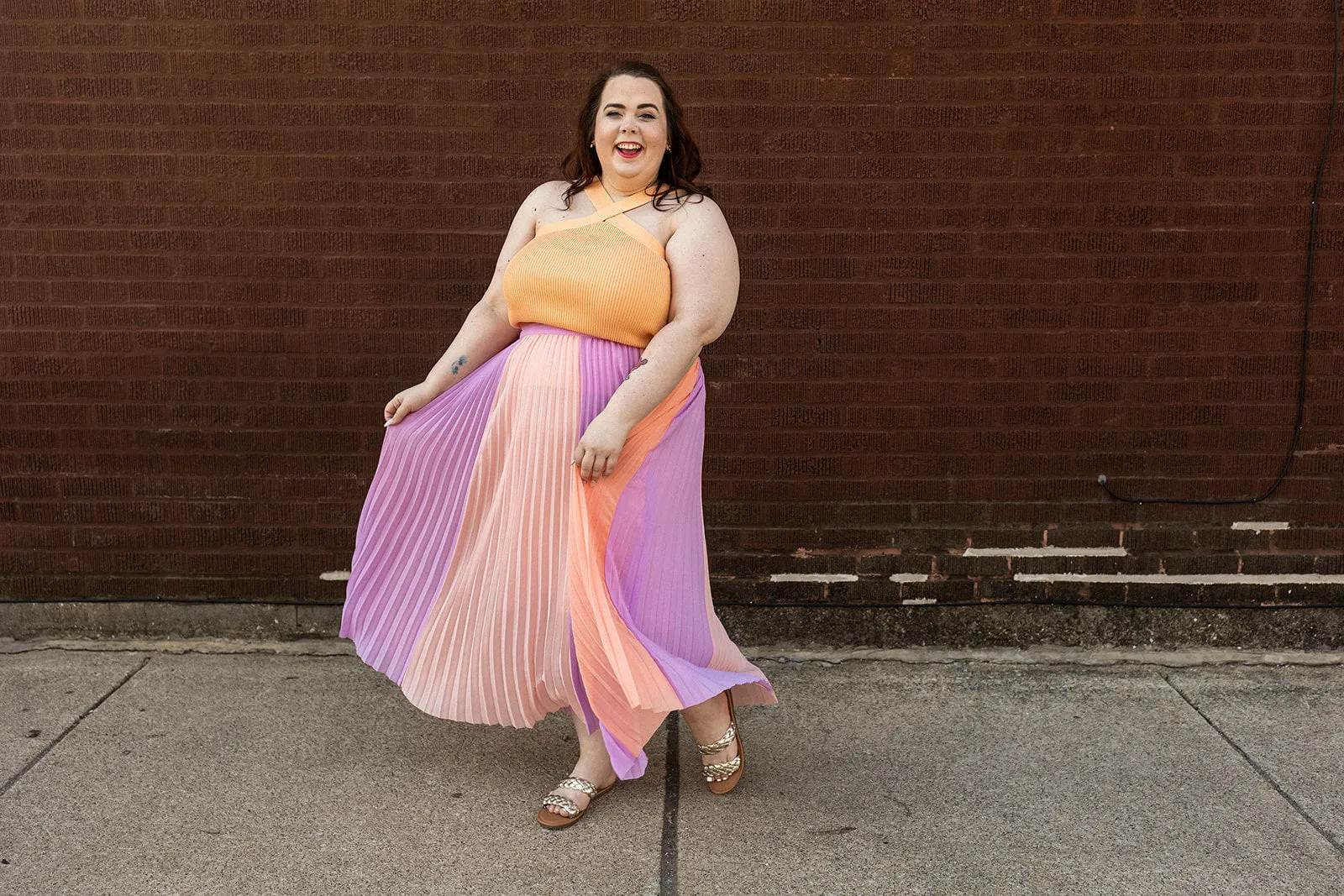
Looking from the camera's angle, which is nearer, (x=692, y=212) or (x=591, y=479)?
(x=591, y=479)

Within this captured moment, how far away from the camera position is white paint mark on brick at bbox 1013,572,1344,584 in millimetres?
4484

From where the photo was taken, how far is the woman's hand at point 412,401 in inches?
135

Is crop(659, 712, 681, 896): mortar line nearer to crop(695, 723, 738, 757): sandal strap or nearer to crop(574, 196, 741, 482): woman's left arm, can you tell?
crop(695, 723, 738, 757): sandal strap

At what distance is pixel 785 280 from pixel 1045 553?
1352 mm

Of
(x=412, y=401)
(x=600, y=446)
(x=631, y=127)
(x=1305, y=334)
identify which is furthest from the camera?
(x=1305, y=334)

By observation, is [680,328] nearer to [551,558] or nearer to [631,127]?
[631,127]

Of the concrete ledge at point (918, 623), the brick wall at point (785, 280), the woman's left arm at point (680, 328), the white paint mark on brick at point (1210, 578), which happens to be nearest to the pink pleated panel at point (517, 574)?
the woman's left arm at point (680, 328)

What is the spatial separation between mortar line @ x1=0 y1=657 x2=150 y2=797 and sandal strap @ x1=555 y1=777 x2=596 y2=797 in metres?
1.52

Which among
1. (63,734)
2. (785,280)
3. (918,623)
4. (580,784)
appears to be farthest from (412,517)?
(918,623)

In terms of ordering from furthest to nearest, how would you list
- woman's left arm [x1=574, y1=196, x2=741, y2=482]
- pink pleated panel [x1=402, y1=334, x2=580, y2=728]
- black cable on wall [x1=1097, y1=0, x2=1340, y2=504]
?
black cable on wall [x1=1097, y1=0, x2=1340, y2=504] → pink pleated panel [x1=402, y1=334, x2=580, y2=728] → woman's left arm [x1=574, y1=196, x2=741, y2=482]

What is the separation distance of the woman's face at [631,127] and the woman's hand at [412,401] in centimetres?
78

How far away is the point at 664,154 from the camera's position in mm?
3264

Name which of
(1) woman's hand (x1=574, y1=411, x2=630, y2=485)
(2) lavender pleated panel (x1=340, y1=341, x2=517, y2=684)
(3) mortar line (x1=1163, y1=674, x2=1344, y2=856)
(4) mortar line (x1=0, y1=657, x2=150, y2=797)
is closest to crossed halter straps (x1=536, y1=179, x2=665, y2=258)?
(2) lavender pleated panel (x1=340, y1=341, x2=517, y2=684)

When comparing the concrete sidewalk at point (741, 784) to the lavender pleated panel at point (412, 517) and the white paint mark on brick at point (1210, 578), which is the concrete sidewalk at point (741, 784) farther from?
the lavender pleated panel at point (412, 517)
